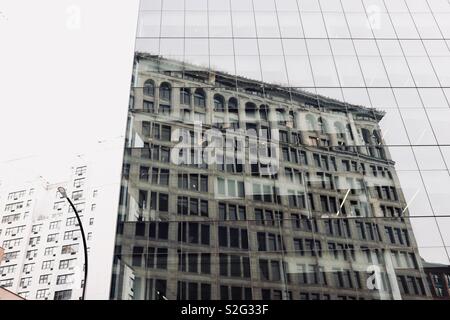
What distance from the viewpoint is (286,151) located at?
21.0 m

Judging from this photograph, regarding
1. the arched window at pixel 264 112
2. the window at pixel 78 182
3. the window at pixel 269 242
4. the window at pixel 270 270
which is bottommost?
the window at pixel 270 270

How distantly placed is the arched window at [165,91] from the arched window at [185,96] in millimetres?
688

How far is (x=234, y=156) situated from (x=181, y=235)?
197 inches

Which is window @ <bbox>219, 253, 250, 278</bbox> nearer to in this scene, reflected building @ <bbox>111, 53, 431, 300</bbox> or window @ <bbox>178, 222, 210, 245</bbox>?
reflected building @ <bbox>111, 53, 431, 300</bbox>

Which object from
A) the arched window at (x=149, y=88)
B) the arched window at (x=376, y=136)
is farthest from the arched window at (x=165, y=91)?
the arched window at (x=376, y=136)

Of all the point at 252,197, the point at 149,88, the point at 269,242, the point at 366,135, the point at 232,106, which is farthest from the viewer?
the point at 149,88

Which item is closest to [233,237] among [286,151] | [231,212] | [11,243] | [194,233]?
[231,212]

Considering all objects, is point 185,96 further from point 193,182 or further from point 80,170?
point 80,170

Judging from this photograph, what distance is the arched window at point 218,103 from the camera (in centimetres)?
2213

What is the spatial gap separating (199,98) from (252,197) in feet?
21.9

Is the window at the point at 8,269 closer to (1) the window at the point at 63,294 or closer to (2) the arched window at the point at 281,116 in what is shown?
(1) the window at the point at 63,294

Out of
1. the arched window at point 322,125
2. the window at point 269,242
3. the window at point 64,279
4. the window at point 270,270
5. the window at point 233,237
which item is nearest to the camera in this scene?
the window at point 270,270
